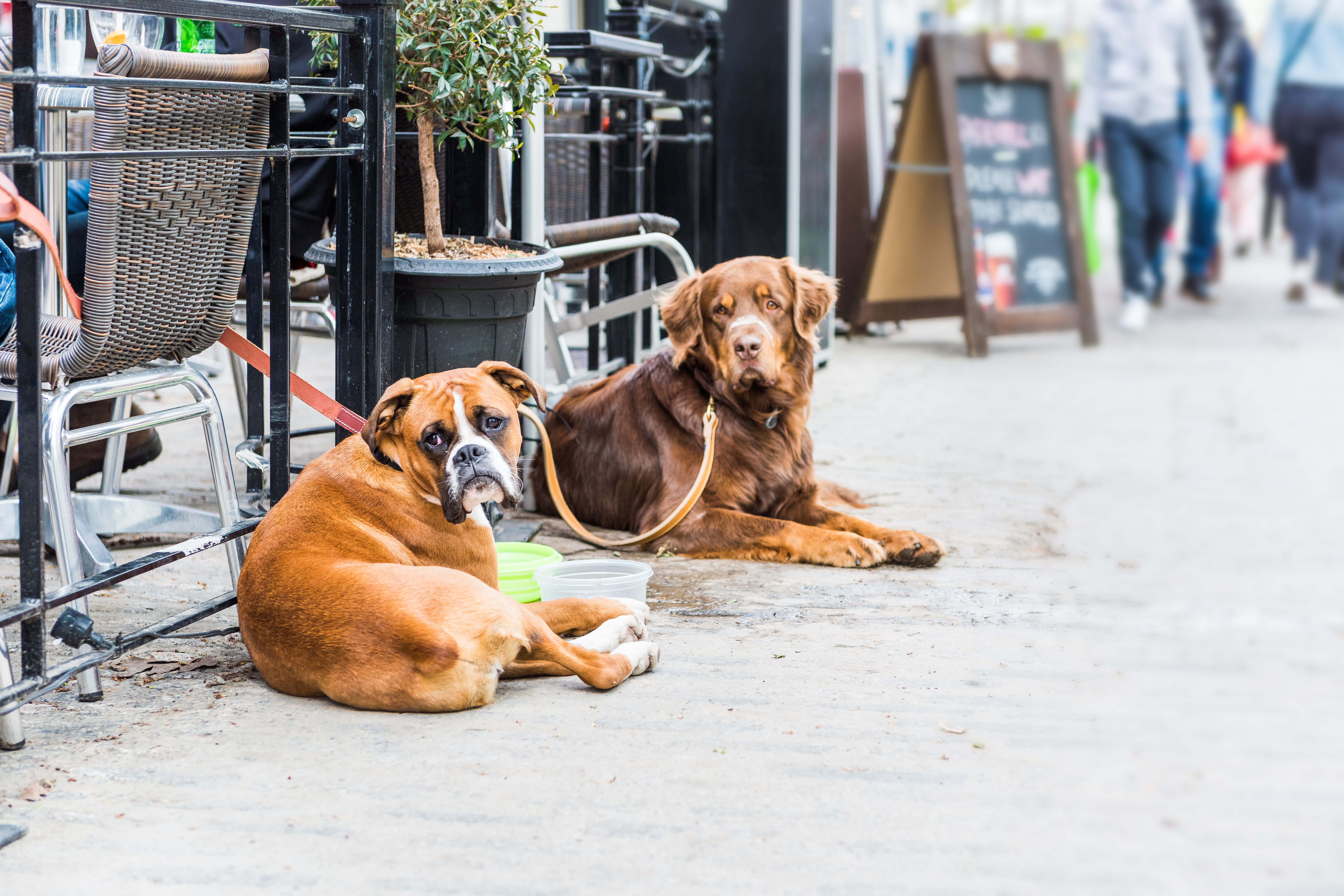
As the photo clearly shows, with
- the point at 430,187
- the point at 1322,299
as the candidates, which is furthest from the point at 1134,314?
the point at 430,187

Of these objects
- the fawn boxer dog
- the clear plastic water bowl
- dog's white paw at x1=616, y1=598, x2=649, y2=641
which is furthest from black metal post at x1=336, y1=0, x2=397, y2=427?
dog's white paw at x1=616, y1=598, x2=649, y2=641

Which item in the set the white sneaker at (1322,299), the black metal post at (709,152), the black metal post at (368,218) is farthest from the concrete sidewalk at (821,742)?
the black metal post at (709,152)

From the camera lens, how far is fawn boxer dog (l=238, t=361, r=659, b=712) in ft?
8.38

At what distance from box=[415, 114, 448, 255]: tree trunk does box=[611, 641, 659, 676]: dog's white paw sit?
4.68ft

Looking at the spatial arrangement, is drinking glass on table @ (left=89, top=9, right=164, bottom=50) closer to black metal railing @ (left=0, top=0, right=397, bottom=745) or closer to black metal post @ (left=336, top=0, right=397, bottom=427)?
black metal railing @ (left=0, top=0, right=397, bottom=745)

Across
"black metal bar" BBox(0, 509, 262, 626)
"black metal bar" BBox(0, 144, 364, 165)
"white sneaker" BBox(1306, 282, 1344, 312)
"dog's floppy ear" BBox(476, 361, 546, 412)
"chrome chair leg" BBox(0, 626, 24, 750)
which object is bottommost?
"chrome chair leg" BBox(0, 626, 24, 750)

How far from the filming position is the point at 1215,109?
60cm

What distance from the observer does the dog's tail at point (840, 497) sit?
15.1 feet

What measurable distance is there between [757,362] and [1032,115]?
520 cm

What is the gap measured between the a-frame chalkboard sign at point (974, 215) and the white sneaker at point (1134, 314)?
7.50 metres

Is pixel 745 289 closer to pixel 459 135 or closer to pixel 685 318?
pixel 685 318

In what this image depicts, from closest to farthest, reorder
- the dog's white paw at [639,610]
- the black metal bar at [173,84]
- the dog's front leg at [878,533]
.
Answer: the black metal bar at [173,84] → the dog's white paw at [639,610] → the dog's front leg at [878,533]

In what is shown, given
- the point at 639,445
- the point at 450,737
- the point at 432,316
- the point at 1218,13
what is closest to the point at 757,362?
the point at 639,445

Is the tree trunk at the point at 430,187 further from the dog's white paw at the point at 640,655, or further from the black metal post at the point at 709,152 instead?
the black metal post at the point at 709,152
